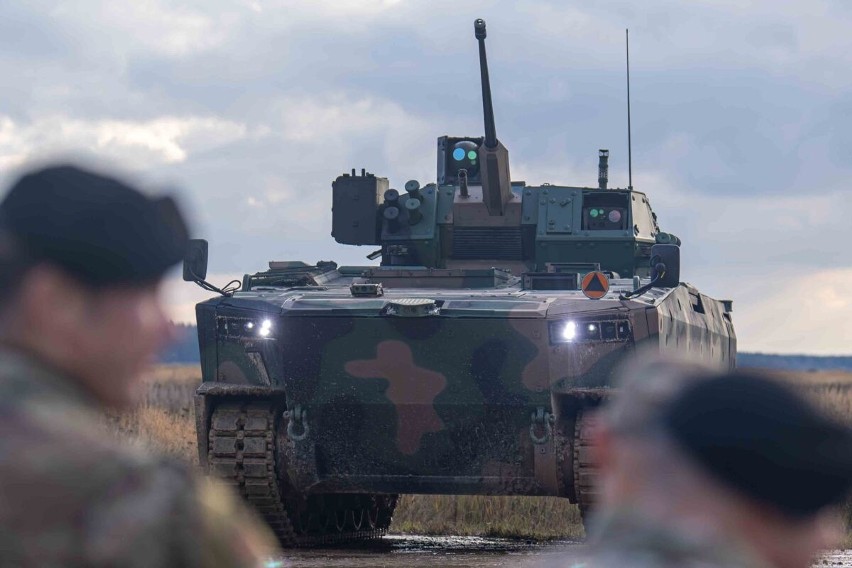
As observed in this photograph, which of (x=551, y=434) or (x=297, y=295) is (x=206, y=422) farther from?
(x=551, y=434)

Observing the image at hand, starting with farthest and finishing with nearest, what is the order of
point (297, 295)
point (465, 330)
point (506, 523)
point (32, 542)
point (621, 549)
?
point (506, 523)
point (297, 295)
point (465, 330)
point (621, 549)
point (32, 542)

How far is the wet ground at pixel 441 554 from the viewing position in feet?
36.8

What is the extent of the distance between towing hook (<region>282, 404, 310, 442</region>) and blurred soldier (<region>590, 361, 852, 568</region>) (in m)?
8.98

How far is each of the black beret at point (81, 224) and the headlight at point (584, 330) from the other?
27.8ft

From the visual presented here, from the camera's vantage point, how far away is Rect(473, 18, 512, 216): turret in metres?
13.9

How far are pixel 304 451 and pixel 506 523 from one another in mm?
3901

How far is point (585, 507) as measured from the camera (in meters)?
11.5

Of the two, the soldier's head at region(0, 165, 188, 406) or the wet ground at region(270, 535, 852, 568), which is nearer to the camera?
the soldier's head at region(0, 165, 188, 406)

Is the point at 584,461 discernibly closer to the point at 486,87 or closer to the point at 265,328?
the point at 265,328

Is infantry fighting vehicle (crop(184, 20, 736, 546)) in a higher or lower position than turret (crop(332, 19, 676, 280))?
lower

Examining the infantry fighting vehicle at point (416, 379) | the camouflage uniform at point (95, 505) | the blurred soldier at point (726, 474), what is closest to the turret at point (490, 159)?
the infantry fighting vehicle at point (416, 379)

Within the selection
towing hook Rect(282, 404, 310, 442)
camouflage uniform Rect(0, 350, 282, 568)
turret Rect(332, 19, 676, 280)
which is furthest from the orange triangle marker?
camouflage uniform Rect(0, 350, 282, 568)

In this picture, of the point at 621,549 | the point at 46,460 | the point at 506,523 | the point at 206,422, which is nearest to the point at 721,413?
the point at 621,549

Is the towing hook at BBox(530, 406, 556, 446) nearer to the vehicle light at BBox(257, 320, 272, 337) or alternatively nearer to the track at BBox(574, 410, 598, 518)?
the track at BBox(574, 410, 598, 518)
